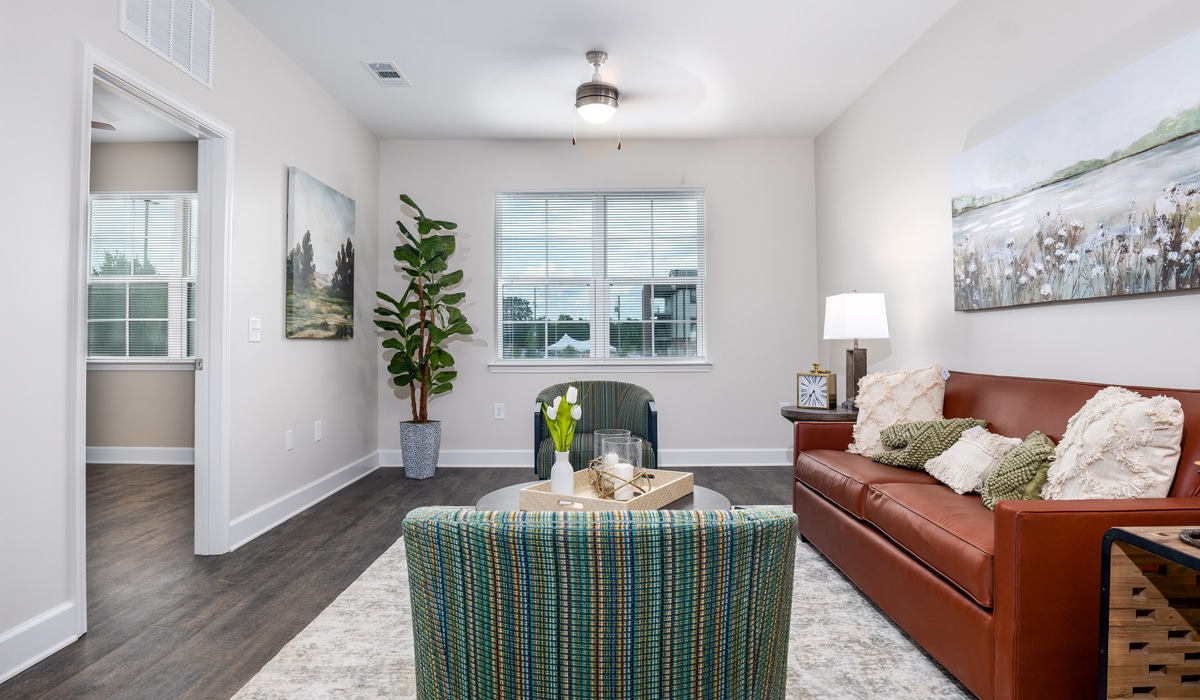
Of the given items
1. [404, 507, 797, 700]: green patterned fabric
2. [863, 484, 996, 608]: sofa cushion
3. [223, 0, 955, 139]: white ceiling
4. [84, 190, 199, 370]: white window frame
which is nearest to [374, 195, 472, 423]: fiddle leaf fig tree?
[223, 0, 955, 139]: white ceiling

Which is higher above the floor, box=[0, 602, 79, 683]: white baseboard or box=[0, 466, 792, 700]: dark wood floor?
box=[0, 602, 79, 683]: white baseboard

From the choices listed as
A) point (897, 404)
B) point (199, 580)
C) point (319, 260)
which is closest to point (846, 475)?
point (897, 404)

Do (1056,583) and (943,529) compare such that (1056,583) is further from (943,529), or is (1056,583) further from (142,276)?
(142,276)

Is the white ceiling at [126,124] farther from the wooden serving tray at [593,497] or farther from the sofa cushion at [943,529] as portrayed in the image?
the sofa cushion at [943,529]

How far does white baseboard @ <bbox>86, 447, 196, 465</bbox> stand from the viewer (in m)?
5.28

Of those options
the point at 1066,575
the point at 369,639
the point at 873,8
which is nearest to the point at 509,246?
the point at 873,8

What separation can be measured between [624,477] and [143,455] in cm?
501

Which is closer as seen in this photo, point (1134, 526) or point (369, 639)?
point (1134, 526)

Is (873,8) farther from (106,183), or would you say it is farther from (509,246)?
(106,183)

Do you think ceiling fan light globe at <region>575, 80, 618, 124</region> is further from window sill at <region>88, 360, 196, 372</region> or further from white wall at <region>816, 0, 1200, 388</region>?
window sill at <region>88, 360, 196, 372</region>

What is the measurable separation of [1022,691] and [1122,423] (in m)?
0.76

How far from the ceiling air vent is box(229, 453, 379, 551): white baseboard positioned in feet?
8.33

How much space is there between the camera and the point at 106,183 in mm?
5230

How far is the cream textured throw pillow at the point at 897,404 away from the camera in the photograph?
9.67 ft
